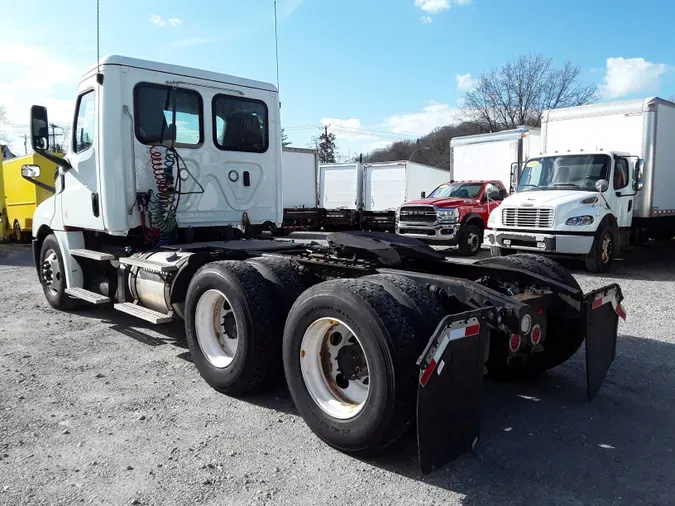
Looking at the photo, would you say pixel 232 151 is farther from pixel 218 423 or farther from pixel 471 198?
pixel 471 198

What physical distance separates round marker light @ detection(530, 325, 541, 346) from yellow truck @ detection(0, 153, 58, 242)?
1705 cm

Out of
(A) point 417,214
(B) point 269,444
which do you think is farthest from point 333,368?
(A) point 417,214

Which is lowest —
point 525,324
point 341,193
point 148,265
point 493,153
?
point 525,324

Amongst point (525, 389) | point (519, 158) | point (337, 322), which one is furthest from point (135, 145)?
point (519, 158)

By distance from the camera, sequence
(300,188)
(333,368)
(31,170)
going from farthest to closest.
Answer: (300,188)
(31,170)
(333,368)

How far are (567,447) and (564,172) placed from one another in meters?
9.32

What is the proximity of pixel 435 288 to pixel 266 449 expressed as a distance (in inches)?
60.3

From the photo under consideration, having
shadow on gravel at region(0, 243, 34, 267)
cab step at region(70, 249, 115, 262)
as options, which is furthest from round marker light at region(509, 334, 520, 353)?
shadow on gravel at region(0, 243, 34, 267)

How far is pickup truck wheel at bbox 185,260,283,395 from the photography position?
13.5 feet

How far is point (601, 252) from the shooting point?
1079 cm

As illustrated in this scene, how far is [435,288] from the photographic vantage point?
3.58 meters

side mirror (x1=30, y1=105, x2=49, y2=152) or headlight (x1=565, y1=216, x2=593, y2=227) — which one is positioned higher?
side mirror (x1=30, y1=105, x2=49, y2=152)

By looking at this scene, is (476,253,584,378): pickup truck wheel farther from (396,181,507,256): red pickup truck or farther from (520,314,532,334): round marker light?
(396,181,507,256): red pickup truck

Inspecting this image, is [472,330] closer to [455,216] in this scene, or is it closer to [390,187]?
[455,216]
